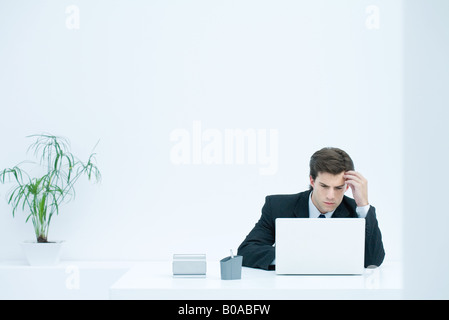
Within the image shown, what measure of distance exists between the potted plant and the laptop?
1.98 metres

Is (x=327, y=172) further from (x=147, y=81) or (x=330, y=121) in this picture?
(x=147, y=81)

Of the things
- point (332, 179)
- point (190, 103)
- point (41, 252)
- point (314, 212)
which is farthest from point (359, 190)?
point (41, 252)

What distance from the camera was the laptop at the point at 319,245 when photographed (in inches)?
84.7

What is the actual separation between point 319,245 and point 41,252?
2271 millimetres

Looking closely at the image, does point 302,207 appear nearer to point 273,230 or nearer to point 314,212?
point 314,212

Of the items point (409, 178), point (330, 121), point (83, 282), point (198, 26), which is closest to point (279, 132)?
point (330, 121)

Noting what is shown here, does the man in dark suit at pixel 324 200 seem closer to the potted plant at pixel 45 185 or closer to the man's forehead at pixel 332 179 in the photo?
the man's forehead at pixel 332 179

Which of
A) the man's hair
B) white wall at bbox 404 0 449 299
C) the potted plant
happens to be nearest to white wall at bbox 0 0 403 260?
the potted plant

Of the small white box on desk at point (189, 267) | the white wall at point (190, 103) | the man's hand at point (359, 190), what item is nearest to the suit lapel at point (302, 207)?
the man's hand at point (359, 190)

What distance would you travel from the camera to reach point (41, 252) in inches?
149

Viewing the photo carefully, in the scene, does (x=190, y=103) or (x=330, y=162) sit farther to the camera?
(x=190, y=103)

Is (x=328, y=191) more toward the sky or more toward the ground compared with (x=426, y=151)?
more toward the ground

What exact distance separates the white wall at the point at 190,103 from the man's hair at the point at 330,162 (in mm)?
1017

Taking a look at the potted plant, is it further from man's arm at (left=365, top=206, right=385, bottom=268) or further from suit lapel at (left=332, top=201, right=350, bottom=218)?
man's arm at (left=365, top=206, right=385, bottom=268)
